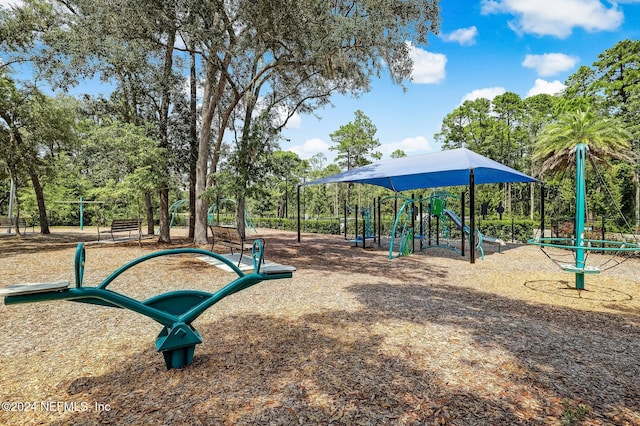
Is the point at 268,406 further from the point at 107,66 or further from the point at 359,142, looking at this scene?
the point at 359,142

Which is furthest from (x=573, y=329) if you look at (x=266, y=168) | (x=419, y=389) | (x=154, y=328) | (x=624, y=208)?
(x=624, y=208)

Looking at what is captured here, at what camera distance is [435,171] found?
9992mm

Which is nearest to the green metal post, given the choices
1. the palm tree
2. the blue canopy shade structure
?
the blue canopy shade structure

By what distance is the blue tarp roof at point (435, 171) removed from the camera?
10.2 meters

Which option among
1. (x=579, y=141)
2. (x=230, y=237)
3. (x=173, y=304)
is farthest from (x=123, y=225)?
(x=579, y=141)

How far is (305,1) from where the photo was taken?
8.12 meters

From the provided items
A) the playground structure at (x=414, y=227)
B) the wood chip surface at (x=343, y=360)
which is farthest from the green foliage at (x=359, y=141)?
the wood chip surface at (x=343, y=360)

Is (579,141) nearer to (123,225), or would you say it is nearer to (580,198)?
(580,198)

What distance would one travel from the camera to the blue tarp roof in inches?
401

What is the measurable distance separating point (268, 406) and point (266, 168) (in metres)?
Answer: 9.42

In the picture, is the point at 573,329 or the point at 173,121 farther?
the point at 173,121

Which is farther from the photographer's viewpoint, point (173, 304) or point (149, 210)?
point (149, 210)

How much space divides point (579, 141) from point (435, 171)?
32.6 ft

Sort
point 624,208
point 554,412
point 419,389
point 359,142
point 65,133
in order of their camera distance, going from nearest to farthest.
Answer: point 554,412 → point 419,389 → point 65,133 → point 624,208 → point 359,142
